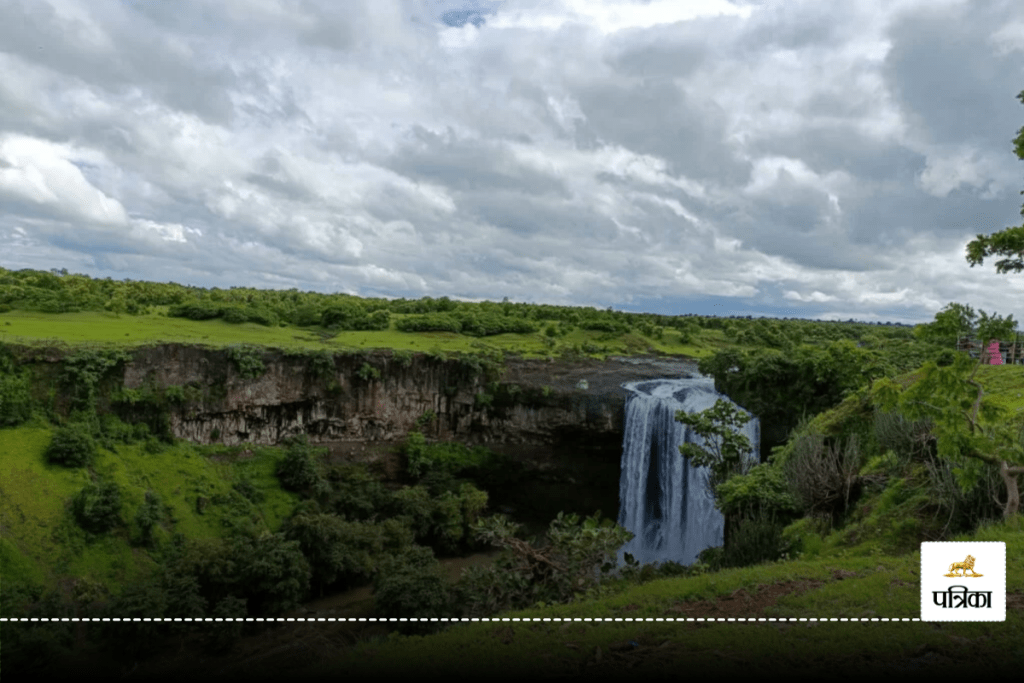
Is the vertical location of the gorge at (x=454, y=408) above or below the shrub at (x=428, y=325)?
below

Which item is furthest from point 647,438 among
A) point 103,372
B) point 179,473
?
point 103,372

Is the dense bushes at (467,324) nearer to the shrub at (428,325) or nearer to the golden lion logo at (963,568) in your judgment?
the shrub at (428,325)

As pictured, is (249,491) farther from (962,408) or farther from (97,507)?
(962,408)

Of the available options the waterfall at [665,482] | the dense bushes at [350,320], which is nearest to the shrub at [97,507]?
the dense bushes at [350,320]

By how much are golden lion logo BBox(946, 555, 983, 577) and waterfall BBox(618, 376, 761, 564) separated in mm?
13169

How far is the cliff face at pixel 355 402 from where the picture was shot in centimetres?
2700

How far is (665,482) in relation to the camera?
24047mm

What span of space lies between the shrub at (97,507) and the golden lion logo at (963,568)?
2268 centimetres

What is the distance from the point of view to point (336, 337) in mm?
33625

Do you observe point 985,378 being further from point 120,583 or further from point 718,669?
point 120,583

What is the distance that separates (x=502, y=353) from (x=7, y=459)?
21.0 meters

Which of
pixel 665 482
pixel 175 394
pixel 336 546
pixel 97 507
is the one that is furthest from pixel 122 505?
pixel 665 482

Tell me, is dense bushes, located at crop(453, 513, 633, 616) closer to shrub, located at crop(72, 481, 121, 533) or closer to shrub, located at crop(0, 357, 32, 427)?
shrub, located at crop(72, 481, 121, 533)

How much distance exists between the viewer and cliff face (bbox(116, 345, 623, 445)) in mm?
27000
